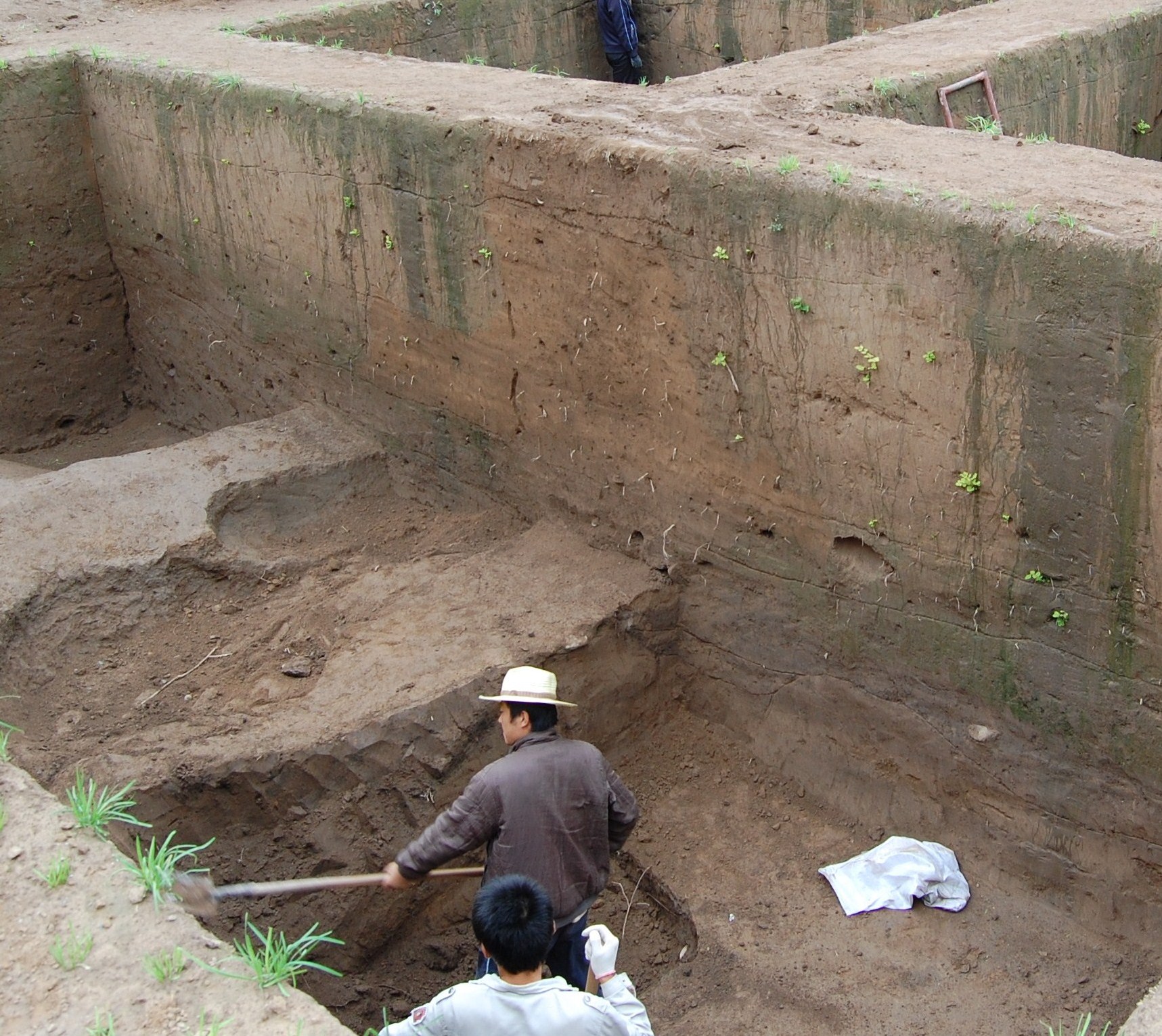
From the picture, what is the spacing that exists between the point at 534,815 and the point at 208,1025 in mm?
1186

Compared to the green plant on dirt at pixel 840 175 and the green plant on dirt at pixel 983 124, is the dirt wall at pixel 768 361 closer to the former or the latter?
the green plant on dirt at pixel 840 175

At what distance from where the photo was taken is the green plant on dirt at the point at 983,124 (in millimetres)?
5478

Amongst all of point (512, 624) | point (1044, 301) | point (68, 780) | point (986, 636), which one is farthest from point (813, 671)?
point (68, 780)

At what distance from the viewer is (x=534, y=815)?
12.4ft

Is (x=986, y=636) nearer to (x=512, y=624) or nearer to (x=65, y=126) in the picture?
(x=512, y=624)

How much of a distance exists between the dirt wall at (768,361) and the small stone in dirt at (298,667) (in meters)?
1.18

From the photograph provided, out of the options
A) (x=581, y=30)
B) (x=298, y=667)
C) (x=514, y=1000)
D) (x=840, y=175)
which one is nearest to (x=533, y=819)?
(x=514, y=1000)

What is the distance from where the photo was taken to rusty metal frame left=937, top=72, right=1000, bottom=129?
5.92 m

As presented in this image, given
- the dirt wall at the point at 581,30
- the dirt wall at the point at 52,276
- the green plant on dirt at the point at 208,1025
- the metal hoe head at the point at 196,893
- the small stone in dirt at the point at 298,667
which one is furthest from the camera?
the dirt wall at the point at 581,30

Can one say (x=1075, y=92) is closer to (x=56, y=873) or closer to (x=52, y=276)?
(x=52, y=276)

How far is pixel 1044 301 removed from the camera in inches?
157

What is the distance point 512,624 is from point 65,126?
4195 mm

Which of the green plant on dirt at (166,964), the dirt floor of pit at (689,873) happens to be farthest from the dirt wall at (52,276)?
the green plant on dirt at (166,964)

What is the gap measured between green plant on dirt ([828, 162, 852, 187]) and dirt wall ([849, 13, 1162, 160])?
1.36m
